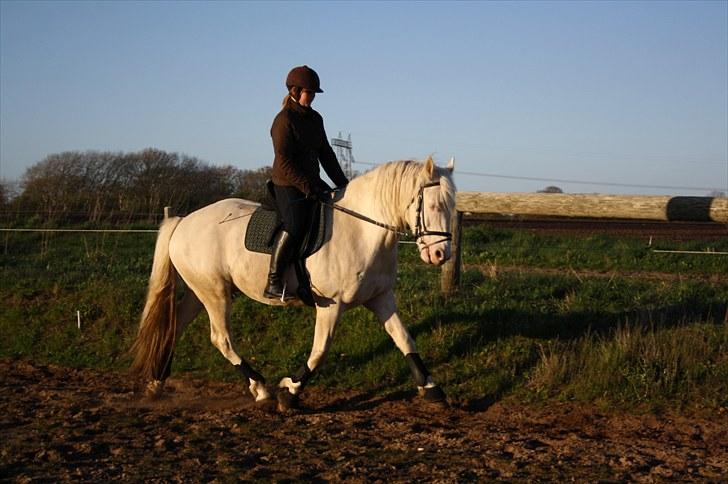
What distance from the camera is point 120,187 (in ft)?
99.8

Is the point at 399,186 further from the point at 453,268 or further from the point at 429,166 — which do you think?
the point at 453,268

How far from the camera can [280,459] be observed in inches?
215

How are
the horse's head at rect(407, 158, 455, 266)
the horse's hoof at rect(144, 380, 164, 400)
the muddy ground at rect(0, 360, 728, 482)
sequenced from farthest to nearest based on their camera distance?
the horse's hoof at rect(144, 380, 164, 400), the horse's head at rect(407, 158, 455, 266), the muddy ground at rect(0, 360, 728, 482)

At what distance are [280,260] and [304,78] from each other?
1.66 m

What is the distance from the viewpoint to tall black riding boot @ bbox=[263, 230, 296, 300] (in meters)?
6.86

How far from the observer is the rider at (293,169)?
6.87 metres

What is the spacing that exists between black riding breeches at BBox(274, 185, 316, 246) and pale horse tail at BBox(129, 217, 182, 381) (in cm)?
172

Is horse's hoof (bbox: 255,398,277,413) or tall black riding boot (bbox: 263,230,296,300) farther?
horse's hoof (bbox: 255,398,277,413)

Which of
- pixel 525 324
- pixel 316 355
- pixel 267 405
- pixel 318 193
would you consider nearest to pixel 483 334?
pixel 525 324

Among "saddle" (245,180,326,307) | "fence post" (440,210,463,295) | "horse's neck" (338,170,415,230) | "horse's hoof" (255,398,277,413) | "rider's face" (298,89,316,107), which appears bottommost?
"horse's hoof" (255,398,277,413)

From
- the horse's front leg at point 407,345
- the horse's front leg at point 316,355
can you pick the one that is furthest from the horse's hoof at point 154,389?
the horse's front leg at point 407,345

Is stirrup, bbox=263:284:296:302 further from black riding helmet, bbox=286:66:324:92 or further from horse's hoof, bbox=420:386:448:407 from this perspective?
black riding helmet, bbox=286:66:324:92

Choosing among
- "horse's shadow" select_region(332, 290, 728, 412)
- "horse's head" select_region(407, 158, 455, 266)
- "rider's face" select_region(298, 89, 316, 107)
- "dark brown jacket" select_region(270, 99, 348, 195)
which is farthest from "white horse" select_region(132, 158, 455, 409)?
"horse's shadow" select_region(332, 290, 728, 412)

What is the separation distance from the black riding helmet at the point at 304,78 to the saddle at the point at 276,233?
38.5 inches
